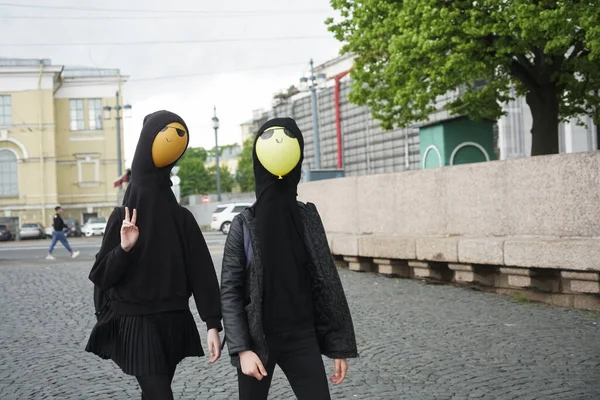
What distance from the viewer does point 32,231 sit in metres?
55.3

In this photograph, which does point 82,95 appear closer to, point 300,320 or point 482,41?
point 482,41

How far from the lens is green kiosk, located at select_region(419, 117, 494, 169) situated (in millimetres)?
18120

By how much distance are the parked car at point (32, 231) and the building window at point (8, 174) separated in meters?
5.82

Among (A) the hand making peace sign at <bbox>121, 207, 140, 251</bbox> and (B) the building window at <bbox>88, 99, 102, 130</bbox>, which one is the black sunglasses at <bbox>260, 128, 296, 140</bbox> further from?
(B) the building window at <bbox>88, 99, 102, 130</bbox>

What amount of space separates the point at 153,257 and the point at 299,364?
818 millimetres

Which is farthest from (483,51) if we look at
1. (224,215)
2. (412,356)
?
(224,215)

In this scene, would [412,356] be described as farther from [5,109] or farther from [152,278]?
[5,109]

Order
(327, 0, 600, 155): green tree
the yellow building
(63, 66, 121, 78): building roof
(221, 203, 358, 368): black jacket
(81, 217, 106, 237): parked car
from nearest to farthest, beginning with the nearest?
(221, 203, 358, 368): black jacket < (327, 0, 600, 155): green tree < (81, 217, 106, 237): parked car < the yellow building < (63, 66, 121, 78): building roof

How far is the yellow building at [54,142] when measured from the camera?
61.0 meters

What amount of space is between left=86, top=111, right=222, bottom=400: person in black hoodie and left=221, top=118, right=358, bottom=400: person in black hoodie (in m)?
0.32

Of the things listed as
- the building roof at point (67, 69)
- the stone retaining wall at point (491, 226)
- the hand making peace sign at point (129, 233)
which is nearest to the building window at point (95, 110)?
the building roof at point (67, 69)

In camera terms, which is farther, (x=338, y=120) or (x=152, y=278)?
(x=338, y=120)

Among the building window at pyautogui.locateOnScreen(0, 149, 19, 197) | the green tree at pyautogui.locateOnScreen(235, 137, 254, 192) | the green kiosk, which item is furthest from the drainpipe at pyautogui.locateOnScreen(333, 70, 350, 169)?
the green tree at pyautogui.locateOnScreen(235, 137, 254, 192)

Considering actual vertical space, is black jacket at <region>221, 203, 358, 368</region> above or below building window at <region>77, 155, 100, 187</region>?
below
